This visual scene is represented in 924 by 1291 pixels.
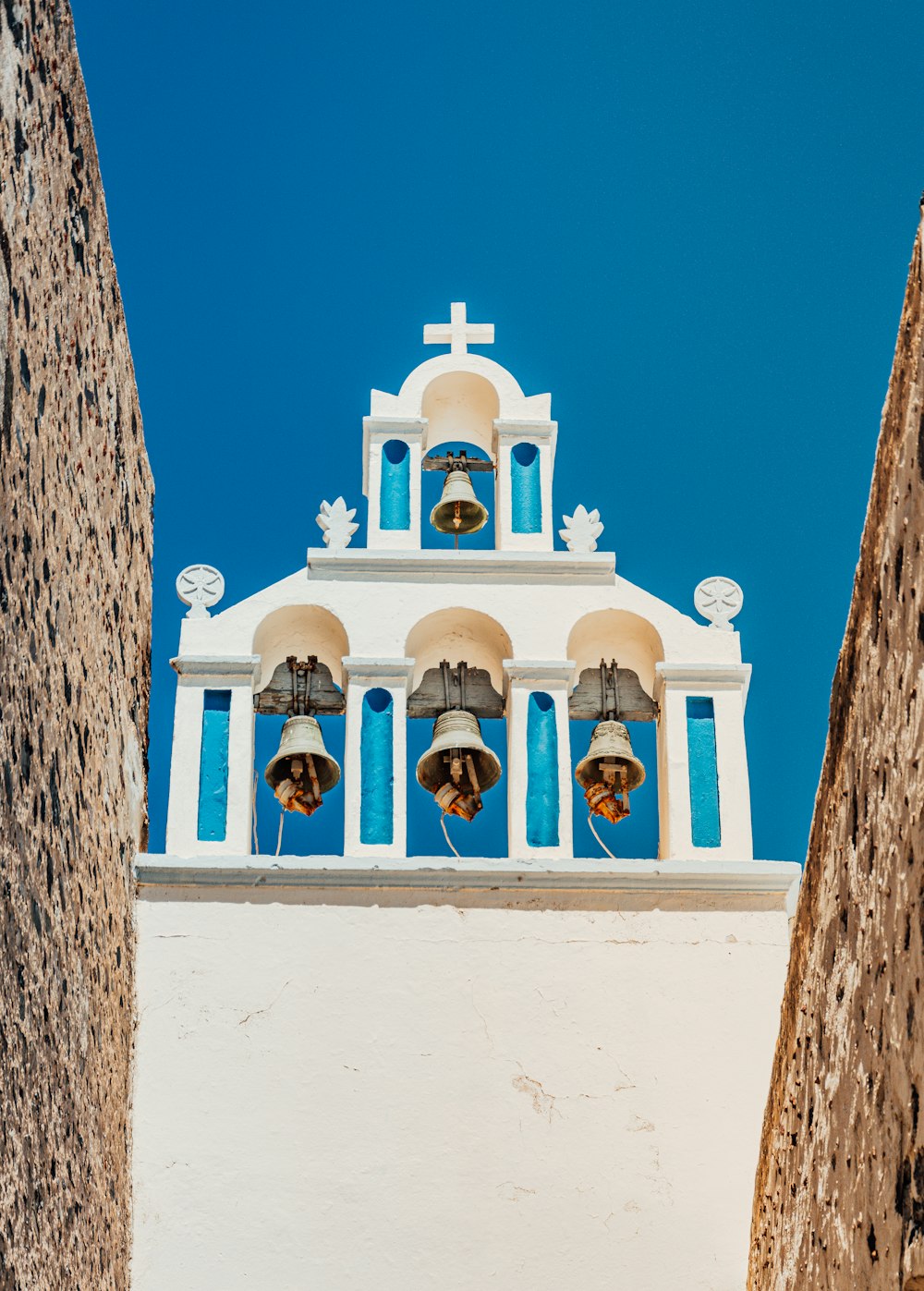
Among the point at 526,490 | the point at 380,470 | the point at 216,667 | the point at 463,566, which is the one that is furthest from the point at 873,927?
the point at 380,470

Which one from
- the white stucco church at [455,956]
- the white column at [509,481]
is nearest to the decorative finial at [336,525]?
the white stucco church at [455,956]

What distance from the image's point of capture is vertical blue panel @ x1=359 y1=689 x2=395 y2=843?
22.4ft

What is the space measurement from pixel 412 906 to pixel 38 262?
105 inches

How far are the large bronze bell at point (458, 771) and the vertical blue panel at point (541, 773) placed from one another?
151mm

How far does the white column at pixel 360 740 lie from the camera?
6785 mm

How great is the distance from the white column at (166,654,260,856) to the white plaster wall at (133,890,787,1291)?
0.55 m

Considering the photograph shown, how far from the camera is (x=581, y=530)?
299 inches

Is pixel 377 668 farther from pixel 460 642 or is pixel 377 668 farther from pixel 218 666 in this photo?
pixel 218 666

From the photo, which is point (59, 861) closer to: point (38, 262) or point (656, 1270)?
point (38, 262)

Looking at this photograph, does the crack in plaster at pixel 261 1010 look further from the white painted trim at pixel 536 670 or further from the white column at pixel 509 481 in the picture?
the white column at pixel 509 481

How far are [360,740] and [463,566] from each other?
78cm

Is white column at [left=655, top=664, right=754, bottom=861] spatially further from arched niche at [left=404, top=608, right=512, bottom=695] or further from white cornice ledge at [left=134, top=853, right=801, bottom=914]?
arched niche at [left=404, top=608, right=512, bottom=695]

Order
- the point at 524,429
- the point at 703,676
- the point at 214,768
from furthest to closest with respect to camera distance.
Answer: the point at 524,429 < the point at 703,676 < the point at 214,768

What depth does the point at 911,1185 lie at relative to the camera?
296cm
